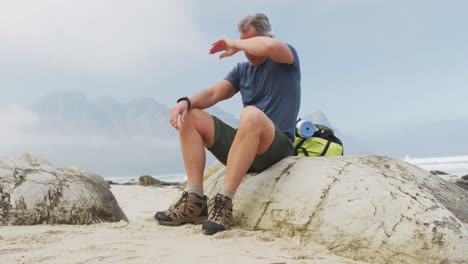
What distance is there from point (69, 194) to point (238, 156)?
6.61 feet

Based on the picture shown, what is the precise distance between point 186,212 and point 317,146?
146 centimetres

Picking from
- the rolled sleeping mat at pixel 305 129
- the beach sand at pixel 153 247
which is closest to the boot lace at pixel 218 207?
the beach sand at pixel 153 247

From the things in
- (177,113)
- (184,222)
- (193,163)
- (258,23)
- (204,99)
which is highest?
(258,23)

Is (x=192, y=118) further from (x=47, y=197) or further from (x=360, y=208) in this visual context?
(x=47, y=197)

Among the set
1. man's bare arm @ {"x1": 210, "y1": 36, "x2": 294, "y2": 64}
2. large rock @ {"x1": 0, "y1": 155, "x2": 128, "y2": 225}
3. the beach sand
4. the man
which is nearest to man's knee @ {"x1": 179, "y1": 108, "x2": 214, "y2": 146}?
the man

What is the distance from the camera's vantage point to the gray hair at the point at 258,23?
3.84m

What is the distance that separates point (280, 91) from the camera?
3926mm

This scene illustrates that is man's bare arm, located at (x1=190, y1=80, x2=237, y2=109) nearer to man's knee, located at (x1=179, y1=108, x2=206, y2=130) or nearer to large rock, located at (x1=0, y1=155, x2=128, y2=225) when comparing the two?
man's knee, located at (x1=179, y1=108, x2=206, y2=130)

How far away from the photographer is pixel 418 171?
4.05m

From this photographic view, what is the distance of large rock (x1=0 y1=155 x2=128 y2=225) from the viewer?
13.9 feet

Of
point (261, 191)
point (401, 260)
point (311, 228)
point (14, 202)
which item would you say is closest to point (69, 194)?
point (14, 202)

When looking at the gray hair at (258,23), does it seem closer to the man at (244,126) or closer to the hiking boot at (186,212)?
the man at (244,126)

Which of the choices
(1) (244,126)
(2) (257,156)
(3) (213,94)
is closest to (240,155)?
(1) (244,126)

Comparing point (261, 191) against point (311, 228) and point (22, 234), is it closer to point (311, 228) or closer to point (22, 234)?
point (311, 228)
